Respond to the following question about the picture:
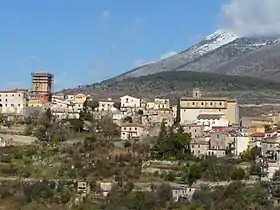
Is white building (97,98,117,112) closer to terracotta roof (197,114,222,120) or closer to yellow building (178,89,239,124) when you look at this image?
yellow building (178,89,239,124)

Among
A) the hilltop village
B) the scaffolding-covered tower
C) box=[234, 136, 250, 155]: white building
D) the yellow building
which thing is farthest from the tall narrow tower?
box=[234, 136, 250, 155]: white building

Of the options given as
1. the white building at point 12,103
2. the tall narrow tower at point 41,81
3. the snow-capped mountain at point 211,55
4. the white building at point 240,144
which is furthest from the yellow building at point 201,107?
the snow-capped mountain at point 211,55

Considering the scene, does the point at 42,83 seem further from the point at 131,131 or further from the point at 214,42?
the point at 214,42

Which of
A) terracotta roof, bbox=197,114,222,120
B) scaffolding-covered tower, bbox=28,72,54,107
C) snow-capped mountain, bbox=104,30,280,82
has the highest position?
snow-capped mountain, bbox=104,30,280,82

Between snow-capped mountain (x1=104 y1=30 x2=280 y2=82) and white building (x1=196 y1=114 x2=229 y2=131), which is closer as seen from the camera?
white building (x1=196 y1=114 x2=229 y2=131)

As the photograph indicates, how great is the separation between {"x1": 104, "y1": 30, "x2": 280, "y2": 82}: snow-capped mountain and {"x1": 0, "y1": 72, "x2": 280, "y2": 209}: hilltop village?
81.0 metres

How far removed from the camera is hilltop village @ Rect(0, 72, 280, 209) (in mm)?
28922

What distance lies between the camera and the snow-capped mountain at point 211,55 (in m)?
136

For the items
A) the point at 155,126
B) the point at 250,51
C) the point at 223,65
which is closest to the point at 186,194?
the point at 155,126

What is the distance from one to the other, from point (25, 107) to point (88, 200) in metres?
14.4

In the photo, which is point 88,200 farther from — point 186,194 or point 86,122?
point 86,122

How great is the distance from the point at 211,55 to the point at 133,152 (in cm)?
11632

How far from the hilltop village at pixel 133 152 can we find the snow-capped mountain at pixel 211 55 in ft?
266

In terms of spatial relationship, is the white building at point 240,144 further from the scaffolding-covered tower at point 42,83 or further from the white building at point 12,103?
the scaffolding-covered tower at point 42,83
